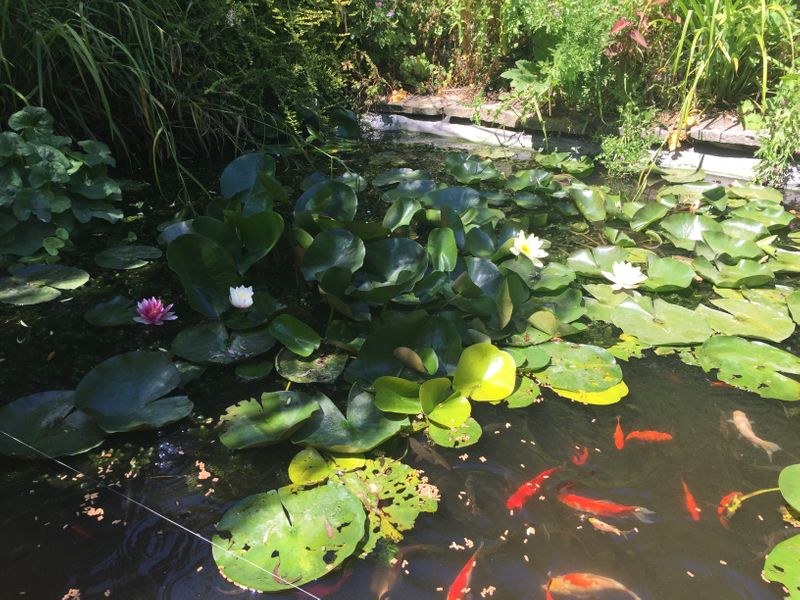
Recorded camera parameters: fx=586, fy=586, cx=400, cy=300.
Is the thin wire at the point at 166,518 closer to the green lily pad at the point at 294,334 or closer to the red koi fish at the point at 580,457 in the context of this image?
the green lily pad at the point at 294,334

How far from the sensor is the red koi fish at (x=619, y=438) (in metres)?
1.34

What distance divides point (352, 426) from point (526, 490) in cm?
39

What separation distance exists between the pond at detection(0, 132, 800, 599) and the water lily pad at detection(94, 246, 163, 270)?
0.09 ft

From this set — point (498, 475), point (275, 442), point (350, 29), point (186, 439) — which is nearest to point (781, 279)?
point (498, 475)

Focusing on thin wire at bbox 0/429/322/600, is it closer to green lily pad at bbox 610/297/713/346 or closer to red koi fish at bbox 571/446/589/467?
red koi fish at bbox 571/446/589/467

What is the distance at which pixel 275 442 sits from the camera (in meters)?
1.23

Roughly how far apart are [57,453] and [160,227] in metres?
1.13

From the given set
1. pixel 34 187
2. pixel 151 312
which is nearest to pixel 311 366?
pixel 151 312

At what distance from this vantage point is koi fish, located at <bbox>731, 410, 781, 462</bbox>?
134cm

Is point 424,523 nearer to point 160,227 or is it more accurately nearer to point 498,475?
point 498,475

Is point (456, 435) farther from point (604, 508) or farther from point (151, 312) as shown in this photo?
point (151, 312)

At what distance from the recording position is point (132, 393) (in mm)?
1310

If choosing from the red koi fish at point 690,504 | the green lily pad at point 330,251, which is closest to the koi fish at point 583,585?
the red koi fish at point 690,504

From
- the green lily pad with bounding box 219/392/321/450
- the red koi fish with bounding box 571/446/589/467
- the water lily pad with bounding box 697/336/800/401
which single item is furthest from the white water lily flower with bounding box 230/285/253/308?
the water lily pad with bounding box 697/336/800/401
